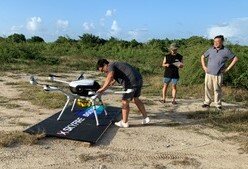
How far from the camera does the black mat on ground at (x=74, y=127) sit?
23.3ft

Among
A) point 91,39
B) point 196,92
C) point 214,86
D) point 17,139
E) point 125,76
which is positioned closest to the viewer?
point 17,139

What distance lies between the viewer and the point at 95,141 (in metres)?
6.88

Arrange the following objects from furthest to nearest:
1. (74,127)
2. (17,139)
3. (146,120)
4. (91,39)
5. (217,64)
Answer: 1. (91,39)
2. (217,64)
3. (146,120)
4. (74,127)
5. (17,139)

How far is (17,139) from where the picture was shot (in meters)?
6.84

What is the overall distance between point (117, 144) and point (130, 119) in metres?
1.70

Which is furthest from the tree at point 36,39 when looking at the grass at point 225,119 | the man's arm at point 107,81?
the man's arm at point 107,81

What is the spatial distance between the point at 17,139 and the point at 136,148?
182 centimetres

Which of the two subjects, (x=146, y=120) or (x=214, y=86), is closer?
(x=146, y=120)

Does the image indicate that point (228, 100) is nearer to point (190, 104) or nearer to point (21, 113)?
point (190, 104)

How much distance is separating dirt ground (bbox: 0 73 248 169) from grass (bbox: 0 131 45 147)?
91mm

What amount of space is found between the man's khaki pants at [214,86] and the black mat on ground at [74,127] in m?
2.45

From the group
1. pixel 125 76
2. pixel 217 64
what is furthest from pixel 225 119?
pixel 125 76

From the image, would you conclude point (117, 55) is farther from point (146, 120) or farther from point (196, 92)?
point (146, 120)

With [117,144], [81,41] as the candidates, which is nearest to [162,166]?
[117,144]
